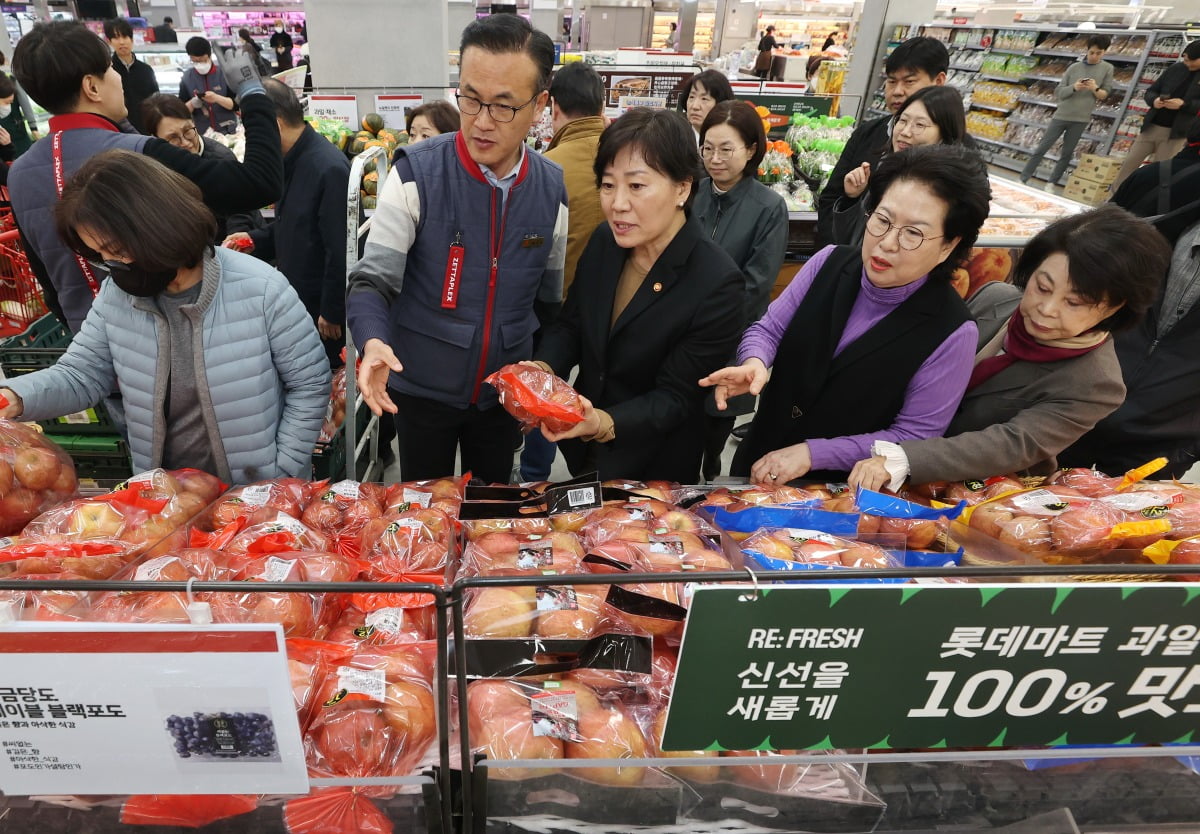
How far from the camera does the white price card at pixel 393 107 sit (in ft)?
20.0

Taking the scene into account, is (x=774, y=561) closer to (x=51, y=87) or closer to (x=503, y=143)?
(x=503, y=143)

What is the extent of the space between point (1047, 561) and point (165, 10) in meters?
24.2

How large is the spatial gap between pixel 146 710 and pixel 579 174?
269 centimetres

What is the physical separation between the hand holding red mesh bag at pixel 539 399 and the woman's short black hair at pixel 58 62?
5.79 feet

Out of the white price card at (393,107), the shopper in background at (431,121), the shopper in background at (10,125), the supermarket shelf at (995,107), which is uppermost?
the shopper in background at (431,121)

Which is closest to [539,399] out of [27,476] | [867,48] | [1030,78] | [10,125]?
[27,476]

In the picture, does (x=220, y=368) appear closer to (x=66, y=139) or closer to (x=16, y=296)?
(x=66, y=139)

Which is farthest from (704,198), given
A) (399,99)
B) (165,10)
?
(165,10)

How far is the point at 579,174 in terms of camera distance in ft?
9.97

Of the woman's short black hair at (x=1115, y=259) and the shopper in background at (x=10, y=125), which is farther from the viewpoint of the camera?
the shopper in background at (x=10, y=125)

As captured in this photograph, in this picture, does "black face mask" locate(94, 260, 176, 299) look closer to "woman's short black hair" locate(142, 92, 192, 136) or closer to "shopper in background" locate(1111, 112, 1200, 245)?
"woman's short black hair" locate(142, 92, 192, 136)

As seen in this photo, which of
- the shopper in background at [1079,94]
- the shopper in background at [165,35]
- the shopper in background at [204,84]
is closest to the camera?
the shopper in background at [204,84]

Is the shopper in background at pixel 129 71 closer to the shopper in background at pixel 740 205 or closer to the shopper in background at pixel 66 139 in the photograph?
the shopper in background at pixel 66 139

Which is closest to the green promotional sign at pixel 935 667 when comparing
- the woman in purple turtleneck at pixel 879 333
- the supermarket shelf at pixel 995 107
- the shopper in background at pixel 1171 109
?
the woman in purple turtleneck at pixel 879 333
